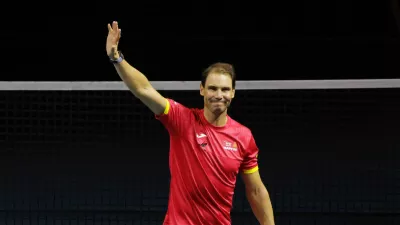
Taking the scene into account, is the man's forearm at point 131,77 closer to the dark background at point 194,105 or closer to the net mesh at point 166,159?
the dark background at point 194,105

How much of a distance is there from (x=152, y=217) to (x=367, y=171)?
131 inches

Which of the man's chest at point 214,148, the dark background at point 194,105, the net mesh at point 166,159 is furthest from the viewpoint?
the dark background at point 194,105

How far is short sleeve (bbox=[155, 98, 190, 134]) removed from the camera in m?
3.93

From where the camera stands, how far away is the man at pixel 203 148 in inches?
152

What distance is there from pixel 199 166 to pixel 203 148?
107 mm

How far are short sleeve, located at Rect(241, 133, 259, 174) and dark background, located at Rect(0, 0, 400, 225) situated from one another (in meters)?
3.69

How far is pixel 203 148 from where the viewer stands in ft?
13.0

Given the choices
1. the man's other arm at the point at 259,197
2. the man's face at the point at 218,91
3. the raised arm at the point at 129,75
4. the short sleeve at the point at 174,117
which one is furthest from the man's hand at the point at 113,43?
the man's other arm at the point at 259,197

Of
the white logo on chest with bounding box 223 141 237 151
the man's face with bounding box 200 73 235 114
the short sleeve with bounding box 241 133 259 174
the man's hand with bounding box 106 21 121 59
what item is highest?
the man's hand with bounding box 106 21 121 59

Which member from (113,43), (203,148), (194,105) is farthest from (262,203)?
(194,105)

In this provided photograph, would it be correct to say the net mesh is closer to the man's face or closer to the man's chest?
the man's chest

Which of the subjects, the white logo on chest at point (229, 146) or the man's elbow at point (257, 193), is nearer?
the white logo on chest at point (229, 146)

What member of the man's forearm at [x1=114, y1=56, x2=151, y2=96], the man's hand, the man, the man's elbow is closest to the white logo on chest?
the man

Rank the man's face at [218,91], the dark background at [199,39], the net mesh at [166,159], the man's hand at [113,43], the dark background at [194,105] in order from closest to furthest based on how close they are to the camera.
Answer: the man's hand at [113,43] → the man's face at [218,91] → the net mesh at [166,159] → the dark background at [194,105] → the dark background at [199,39]
